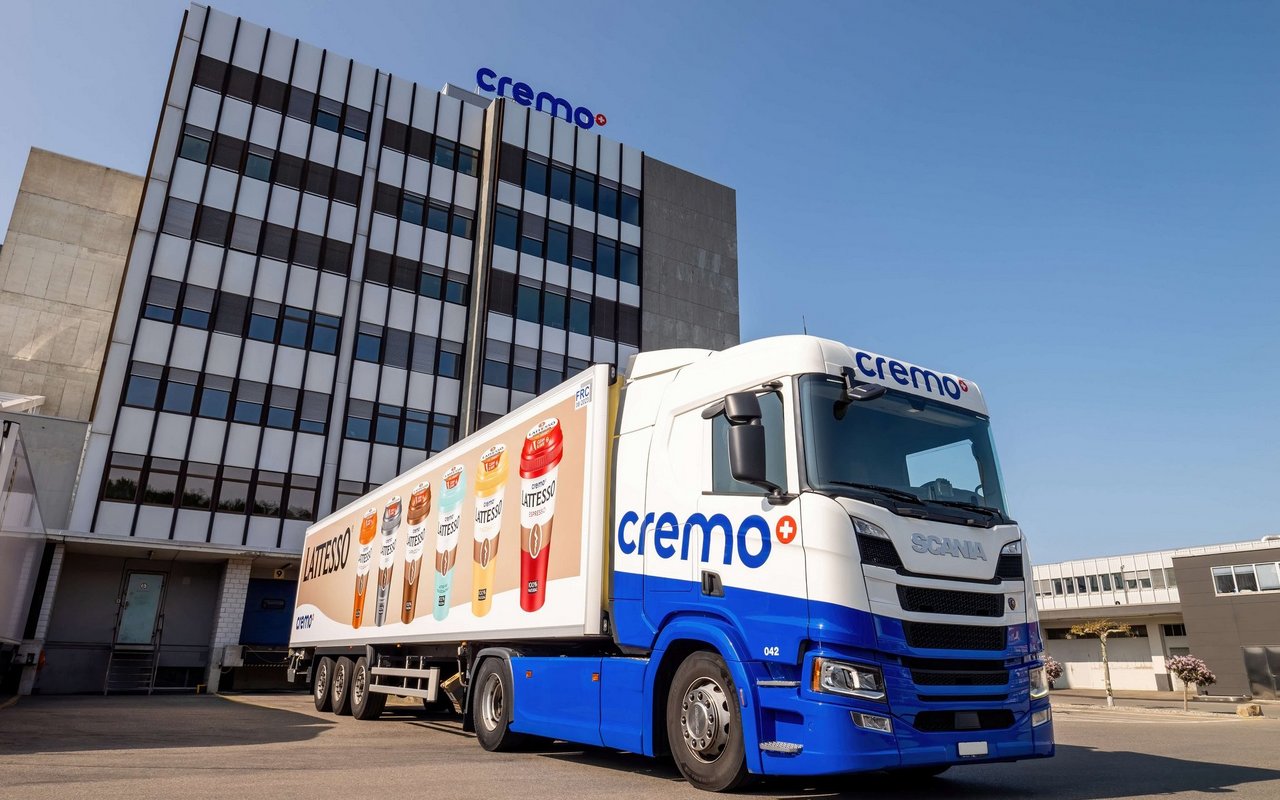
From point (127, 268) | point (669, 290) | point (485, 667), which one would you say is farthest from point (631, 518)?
point (669, 290)

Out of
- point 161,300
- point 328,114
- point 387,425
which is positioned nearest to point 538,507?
point 387,425

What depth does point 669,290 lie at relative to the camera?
120ft

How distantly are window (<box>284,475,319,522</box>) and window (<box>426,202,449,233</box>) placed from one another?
35.6 feet

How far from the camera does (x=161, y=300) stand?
86.0 ft

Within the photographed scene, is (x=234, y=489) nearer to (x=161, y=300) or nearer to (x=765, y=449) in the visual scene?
(x=161, y=300)

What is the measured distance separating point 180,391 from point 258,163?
8.58 metres

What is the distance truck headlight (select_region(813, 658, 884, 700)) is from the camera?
5.69 m

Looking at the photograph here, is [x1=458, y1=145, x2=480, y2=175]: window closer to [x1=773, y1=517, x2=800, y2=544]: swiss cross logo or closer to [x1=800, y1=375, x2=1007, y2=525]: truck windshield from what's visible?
[x1=800, y1=375, x2=1007, y2=525]: truck windshield

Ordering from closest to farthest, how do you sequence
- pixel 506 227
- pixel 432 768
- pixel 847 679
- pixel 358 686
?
pixel 847 679
pixel 432 768
pixel 358 686
pixel 506 227

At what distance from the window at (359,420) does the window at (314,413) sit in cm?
76

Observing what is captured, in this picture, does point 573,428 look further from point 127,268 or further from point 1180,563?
point 1180,563

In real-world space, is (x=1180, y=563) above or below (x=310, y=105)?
below

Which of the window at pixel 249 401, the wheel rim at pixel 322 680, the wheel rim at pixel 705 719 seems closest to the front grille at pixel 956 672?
the wheel rim at pixel 705 719

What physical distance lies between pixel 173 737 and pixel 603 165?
29.9 meters
